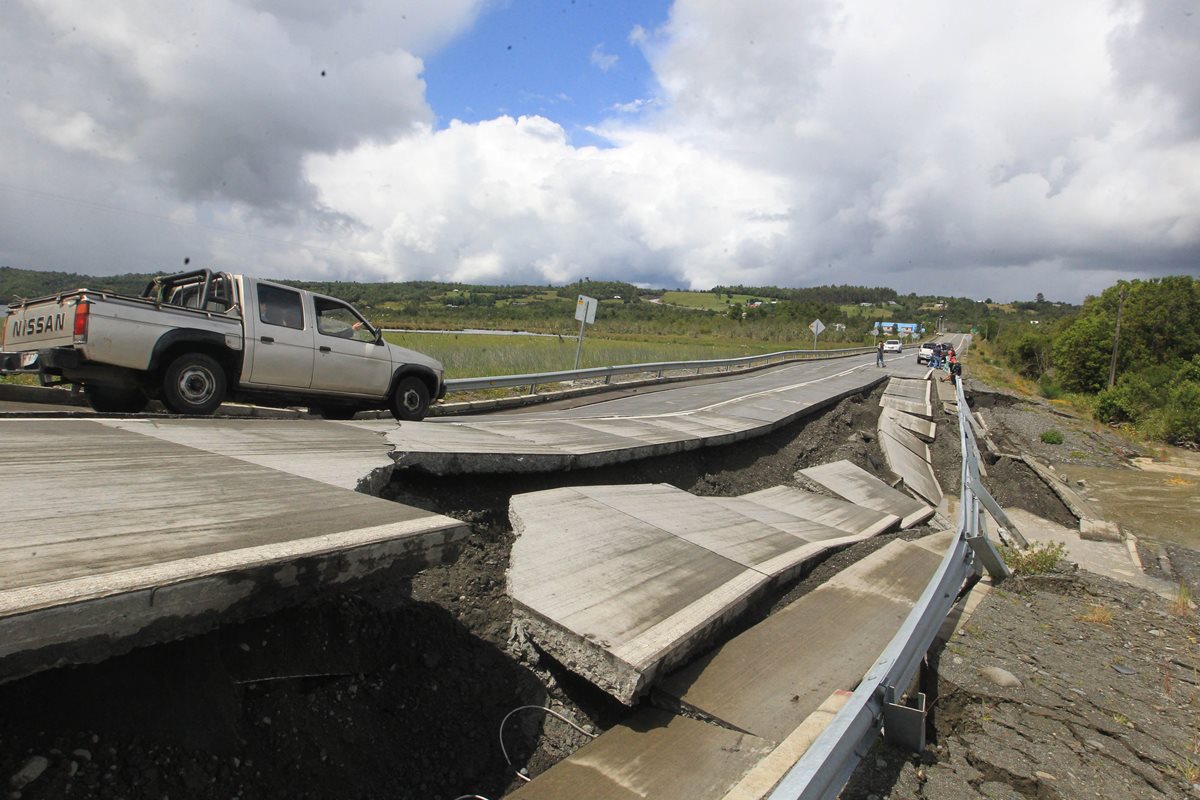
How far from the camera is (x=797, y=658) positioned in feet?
13.2

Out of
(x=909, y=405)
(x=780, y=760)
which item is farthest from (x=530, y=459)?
(x=909, y=405)

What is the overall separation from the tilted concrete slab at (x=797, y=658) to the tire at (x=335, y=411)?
7.58 m

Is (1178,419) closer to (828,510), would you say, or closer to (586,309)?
(586,309)

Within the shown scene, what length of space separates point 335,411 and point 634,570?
7591 mm

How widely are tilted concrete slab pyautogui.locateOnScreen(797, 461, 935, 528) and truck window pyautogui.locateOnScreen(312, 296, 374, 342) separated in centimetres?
688

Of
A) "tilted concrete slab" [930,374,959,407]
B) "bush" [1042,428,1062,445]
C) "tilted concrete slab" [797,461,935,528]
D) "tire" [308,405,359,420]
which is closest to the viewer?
"tilted concrete slab" [797,461,935,528]

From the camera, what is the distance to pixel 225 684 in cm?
265

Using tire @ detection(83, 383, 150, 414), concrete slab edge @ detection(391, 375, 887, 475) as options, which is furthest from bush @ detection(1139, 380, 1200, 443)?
tire @ detection(83, 383, 150, 414)

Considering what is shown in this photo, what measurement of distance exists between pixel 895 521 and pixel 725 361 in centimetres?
2661

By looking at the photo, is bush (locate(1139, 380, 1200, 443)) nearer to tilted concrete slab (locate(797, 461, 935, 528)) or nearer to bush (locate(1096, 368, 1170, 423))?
bush (locate(1096, 368, 1170, 423))

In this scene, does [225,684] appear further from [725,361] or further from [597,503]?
[725,361]

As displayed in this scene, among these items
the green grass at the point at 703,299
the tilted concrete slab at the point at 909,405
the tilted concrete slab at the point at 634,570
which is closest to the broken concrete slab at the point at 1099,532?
the tilted concrete slab at the point at 909,405

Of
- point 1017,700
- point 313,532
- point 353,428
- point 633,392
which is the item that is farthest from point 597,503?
point 633,392

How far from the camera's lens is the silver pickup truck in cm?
755
